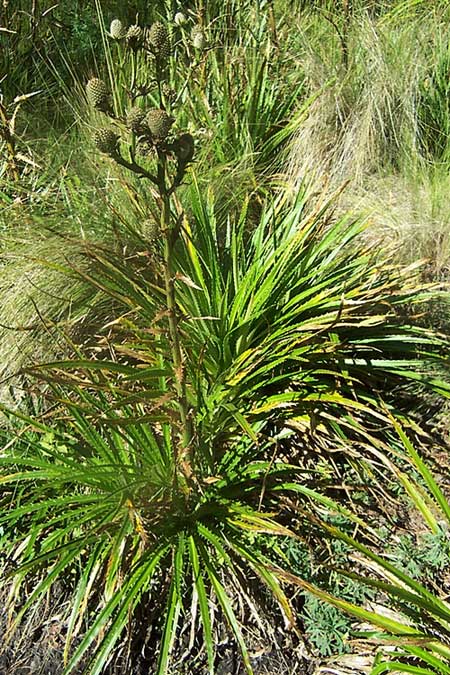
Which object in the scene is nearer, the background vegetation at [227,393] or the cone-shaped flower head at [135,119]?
the cone-shaped flower head at [135,119]

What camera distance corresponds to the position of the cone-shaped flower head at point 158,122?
1.57m

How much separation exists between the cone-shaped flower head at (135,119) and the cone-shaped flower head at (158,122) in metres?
0.02

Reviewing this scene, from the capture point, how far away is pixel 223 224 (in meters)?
3.27

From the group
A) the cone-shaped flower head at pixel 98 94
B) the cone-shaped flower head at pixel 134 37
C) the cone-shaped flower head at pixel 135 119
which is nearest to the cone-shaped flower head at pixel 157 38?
the cone-shaped flower head at pixel 134 37

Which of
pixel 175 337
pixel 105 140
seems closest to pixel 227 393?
pixel 175 337

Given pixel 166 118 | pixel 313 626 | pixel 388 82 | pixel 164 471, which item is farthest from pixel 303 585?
pixel 388 82

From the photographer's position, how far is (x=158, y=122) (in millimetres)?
1574

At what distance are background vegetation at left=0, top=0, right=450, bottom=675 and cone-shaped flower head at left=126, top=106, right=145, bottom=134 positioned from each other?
6 cm

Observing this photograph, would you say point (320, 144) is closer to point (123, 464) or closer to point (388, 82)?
point (388, 82)

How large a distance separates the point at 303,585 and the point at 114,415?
32.2 inches

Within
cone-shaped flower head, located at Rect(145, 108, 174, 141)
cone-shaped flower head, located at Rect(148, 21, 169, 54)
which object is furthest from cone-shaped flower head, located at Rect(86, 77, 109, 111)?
cone-shaped flower head, located at Rect(148, 21, 169, 54)

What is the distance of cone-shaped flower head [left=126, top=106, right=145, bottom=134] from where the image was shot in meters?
1.58

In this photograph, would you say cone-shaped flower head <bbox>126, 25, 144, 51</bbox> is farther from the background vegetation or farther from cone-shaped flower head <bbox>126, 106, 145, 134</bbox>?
cone-shaped flower head <bbox>126, 106, 145, 134</bbox>

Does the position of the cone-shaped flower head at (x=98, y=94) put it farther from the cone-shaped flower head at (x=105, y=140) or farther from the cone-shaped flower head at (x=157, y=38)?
the cone-shaped flower head at (x=157, y=38)
